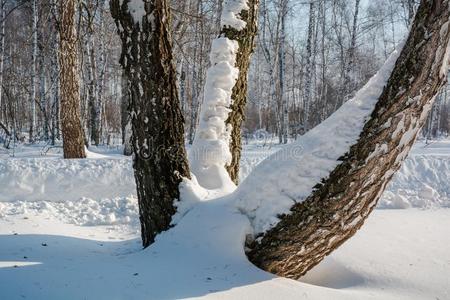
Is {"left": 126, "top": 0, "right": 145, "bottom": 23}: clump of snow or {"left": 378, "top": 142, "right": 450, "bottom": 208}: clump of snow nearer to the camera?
{"left": 126, "top": 0, "right": 145, "bottom": 23}: clump of snow

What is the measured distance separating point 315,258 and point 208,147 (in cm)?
125

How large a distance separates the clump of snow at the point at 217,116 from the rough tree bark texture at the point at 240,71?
50mm

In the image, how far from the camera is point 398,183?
259 inches

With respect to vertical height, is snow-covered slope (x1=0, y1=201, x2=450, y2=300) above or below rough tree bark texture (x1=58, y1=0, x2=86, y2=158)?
below

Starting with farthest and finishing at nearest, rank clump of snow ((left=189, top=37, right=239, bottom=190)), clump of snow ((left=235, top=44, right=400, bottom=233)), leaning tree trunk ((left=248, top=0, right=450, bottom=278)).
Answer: clump of snow ((left=189, top=37, right=239, bottom=190)) → clump of snow ((left=235, top=44, right=400, bottom=233)) → leaning tree trunk ((left=248, top=0, right=450, bottom=278))

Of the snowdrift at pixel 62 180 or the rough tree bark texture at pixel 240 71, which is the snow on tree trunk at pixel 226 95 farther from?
the snowdrift at pixel 62 180

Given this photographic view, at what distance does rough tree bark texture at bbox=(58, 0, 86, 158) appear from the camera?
6.41m

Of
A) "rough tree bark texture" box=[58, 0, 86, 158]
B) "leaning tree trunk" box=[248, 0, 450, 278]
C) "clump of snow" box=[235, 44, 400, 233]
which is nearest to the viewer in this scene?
"leaning tree trunk" box=[248, 0, 450, 278]

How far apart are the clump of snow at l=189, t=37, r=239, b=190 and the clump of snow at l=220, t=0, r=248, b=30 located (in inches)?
5.4

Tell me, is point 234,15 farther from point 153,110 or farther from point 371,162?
point 371,162

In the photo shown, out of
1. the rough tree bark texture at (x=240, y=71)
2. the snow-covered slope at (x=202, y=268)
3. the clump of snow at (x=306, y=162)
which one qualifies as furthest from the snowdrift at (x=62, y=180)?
the clump of snow at (x=306, y=162)

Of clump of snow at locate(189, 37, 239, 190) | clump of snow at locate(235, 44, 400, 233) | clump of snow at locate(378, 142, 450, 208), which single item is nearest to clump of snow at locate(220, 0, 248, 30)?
clump of snow at locate(189, 37, 239, 190)

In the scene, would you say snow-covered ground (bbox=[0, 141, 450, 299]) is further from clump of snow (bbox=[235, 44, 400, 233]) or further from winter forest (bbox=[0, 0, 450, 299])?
clump of snow (bbox=[235, 44, 400, 233])

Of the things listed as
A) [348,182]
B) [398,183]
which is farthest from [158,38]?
[398,183]
